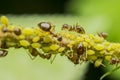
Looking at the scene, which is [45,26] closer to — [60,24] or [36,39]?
[36,39]

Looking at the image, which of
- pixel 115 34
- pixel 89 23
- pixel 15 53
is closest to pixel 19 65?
pixel 15 53

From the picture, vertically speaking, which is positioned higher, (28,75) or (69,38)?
(69,38)

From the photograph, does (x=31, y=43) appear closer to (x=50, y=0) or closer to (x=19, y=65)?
(x=19, y=65)

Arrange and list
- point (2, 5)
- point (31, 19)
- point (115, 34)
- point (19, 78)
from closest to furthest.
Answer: point (19, 78) < point (31, 19) < point (115, 34) < point (2, 5)

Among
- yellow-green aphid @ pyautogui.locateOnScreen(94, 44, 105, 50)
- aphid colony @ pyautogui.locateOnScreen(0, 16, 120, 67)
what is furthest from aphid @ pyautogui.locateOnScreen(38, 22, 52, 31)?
yellow-green aphid @ pyautogui.locateOnScreen(94, 44, 105, 50)

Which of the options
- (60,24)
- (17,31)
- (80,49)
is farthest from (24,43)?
(60,24)

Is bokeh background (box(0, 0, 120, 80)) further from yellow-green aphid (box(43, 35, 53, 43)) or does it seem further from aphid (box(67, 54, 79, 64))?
yellow-green aphid (box(43, 35, 53, 43))

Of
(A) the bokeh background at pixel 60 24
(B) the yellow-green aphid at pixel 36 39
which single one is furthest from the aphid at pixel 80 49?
(A) the bokeh background at pixel 60 24
